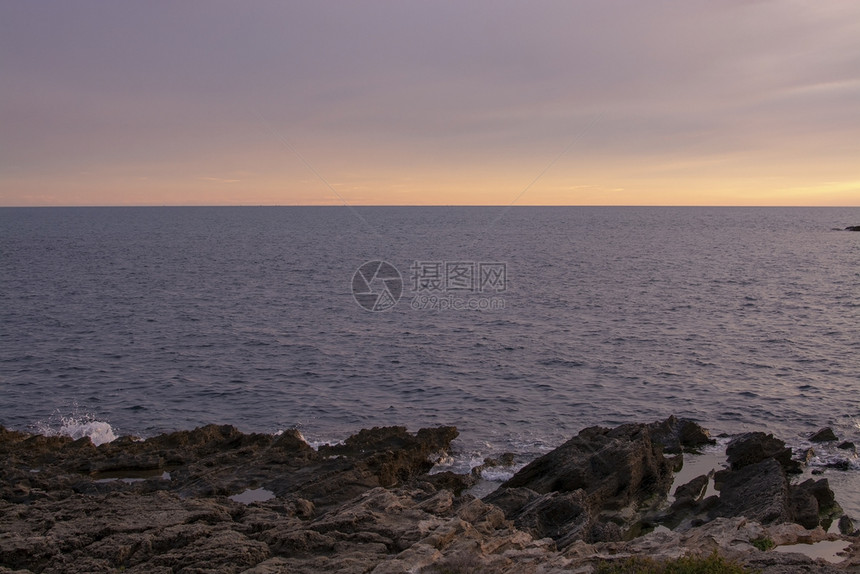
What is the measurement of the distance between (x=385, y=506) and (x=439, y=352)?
24407mm

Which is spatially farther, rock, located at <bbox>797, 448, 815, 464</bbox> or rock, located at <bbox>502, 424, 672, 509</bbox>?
rock, located at <bbox>797, 448, 815, 464</bbox>

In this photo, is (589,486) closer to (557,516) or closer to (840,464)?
(557,516)

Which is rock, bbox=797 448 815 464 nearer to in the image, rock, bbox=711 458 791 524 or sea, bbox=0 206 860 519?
sea, bbox=0 206 860 519

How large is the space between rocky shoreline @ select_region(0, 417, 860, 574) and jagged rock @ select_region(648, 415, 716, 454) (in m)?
0.08

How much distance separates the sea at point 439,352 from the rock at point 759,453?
1.38 meters

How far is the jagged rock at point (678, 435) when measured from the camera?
2509cm

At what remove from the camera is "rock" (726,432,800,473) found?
→ 22891 millimetres

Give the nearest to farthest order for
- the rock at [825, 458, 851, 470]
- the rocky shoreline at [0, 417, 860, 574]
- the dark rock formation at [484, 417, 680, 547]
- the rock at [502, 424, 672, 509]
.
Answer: the rocky shoreline at [0, 417, 860, 574] → the dark rock formation at [484, 417, 680, 547] → the rock at [502, 424, 672, 509] → the rock at [825, 458, 851, 470]

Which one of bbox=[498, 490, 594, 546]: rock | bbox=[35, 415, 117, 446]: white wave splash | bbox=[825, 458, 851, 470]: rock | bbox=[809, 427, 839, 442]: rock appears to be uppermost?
bbox=[498, 490, 594, 546]: rock

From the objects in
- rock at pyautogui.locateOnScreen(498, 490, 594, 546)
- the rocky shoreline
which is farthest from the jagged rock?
rock at pyautogui.locateOnScreen(498, 490, 594, 546)

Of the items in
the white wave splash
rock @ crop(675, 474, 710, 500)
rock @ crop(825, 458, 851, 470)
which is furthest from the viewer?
the white wave splash

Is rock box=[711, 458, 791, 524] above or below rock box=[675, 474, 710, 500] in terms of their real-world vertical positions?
above

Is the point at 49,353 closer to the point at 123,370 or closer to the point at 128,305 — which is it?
the point at 123,370

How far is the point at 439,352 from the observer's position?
41062mm
